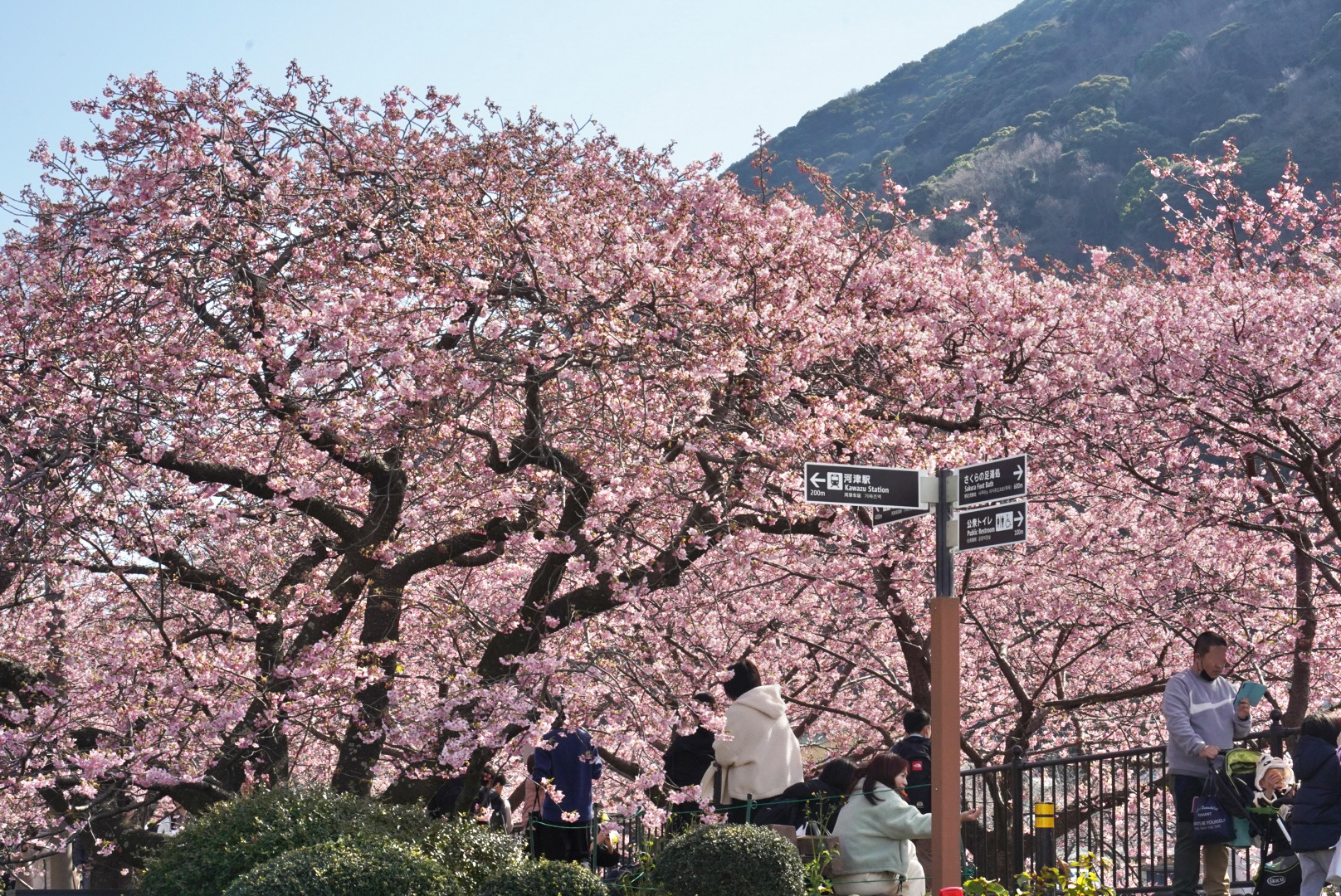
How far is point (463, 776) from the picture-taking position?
9.44m

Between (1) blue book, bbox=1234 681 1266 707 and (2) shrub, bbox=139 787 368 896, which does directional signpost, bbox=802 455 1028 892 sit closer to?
(1) blue book, bbox=1234 681 1266 707

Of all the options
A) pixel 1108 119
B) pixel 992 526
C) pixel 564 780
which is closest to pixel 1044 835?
pixel 564 780

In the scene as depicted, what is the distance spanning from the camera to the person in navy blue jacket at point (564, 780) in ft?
28.4

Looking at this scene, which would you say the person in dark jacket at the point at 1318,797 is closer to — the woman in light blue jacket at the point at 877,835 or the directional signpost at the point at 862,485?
the woman in light blue jacket at the point at 877,835

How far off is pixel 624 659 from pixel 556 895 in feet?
8.95

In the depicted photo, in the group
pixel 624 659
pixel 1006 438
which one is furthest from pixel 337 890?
pixel 1006 438

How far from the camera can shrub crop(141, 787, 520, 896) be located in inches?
259

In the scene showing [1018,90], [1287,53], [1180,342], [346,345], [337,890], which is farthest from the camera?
[1018,90]

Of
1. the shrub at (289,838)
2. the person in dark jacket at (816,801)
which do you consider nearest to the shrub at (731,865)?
the shrub at (289,838)

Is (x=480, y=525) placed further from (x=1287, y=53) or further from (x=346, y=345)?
(x=1287, y=53)

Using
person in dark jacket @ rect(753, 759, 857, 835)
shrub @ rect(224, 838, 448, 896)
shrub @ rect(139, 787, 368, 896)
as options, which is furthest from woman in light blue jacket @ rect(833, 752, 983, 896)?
shrub @ rect(139, 787, 368, 896)

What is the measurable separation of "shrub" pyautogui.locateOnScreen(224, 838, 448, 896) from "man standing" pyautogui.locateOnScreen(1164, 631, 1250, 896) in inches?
184

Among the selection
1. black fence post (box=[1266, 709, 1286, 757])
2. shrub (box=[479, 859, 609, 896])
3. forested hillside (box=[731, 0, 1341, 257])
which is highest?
forested hillside (box=[731, 0, 1341, 257])

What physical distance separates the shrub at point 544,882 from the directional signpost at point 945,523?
168cm
